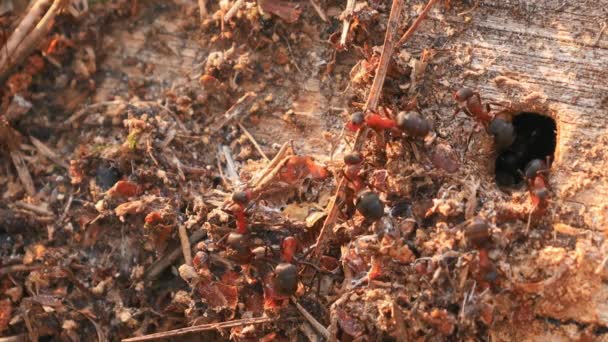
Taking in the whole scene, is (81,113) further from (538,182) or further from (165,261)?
(538,182)

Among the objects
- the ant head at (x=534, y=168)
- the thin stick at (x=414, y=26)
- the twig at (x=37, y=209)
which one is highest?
the thin stick at (x=414, y=26)

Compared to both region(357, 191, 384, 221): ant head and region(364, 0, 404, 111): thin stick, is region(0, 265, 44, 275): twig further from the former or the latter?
region(364, 0, 404, 111): thin stick

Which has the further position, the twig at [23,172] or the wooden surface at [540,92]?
the twig at [23,172]

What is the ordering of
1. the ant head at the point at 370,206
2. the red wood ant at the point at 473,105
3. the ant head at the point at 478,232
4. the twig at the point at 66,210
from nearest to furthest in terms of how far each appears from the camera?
the ant head at the point at 478,232
the ant head at the point at 370,206
the red wood ant at the point at 473,105
the twig at the point at 66,210

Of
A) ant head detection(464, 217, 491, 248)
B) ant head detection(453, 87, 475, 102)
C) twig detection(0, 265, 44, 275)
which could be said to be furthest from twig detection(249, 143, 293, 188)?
twig detection(0, 265, 44, 275)

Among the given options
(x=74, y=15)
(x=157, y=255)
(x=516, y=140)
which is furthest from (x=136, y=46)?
(x=516, y=140)

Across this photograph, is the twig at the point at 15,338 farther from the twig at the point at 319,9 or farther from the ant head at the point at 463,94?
the ant head at the point at 463,94

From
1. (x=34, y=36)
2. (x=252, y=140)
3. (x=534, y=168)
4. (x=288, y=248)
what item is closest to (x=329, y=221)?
(x=288, y=248)

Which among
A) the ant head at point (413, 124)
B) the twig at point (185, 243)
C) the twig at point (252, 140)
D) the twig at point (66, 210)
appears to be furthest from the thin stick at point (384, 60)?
the twig at point (66, 210)
